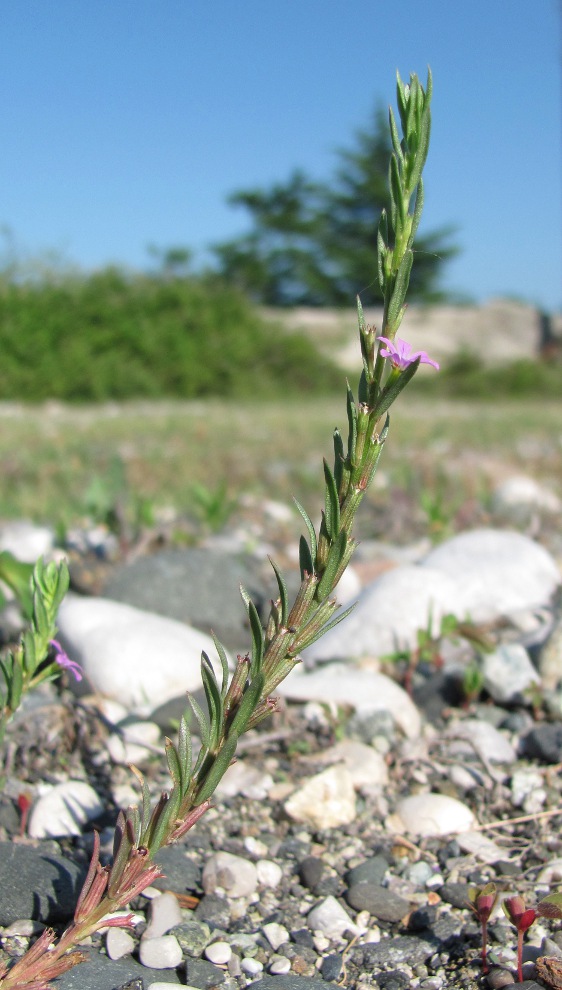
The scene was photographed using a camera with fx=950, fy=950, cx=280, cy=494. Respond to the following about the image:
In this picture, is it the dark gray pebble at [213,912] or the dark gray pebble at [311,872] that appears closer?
the dark gray pebble at [213,912]

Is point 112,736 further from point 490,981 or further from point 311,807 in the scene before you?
point 490,981

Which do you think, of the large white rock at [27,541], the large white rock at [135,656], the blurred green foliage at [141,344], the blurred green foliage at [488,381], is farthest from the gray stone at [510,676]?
the blurred green foliage at [488,381]

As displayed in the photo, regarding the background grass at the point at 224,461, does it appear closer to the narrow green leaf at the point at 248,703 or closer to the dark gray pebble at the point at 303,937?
the dark gray pebble at the point at 303,937

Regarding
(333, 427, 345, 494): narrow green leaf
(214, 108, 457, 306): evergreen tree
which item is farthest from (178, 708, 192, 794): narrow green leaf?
(214, 108, 457, 306): evergreen tree

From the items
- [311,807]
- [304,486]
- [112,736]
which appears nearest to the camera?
[311,807]

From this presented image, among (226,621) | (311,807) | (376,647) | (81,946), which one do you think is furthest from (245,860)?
(226,621)

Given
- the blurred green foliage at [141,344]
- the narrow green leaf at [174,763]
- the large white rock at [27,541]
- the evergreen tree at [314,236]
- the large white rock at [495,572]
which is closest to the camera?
the narrow green leaf at [174,763]

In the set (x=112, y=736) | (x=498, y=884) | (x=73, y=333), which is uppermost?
(x=73, y=333)
